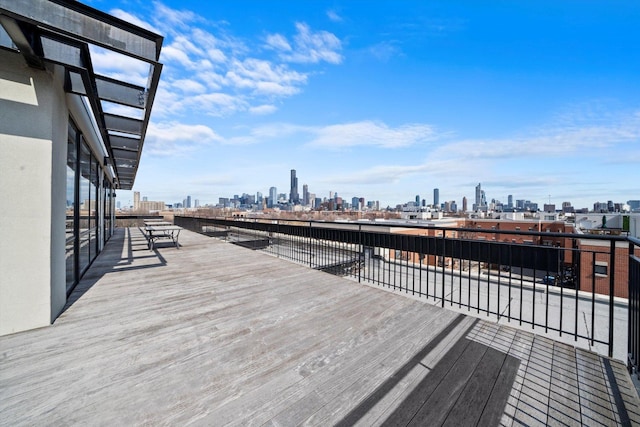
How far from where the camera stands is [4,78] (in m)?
2.58

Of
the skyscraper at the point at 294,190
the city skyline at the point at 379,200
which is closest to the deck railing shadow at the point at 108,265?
the city skyline at the point at 379,200

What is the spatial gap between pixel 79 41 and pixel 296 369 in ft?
12.5

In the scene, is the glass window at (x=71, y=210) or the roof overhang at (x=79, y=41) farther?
the glass window at (x=71, y=210)

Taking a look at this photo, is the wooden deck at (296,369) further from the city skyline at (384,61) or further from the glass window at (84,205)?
the city skyline at (384,61)

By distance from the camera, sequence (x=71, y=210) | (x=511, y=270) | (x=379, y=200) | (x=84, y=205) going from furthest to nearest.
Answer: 1. (x=379, y=200)
2. (x=84, y=205)
3. (x=71, y=210)
4. (x=511, y=270)

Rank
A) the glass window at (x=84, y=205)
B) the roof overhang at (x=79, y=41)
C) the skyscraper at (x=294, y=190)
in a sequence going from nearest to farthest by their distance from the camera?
the roof overhang at (x=79, y=41)
the glass window at (x=84, y=205)
the skyscraper at (x=294, y=190)

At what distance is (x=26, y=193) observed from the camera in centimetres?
271

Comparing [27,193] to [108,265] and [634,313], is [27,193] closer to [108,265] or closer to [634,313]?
[108,265]

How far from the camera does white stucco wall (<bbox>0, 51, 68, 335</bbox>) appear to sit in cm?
261

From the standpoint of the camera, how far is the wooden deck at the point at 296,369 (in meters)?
1.59

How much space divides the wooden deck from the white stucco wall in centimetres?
35

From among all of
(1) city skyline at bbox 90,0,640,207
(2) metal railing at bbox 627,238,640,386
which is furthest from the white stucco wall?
(2) metal railing at bbox 627,238,640,386

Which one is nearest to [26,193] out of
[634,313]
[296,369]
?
[296,369]

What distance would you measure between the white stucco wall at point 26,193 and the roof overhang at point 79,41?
28cm
